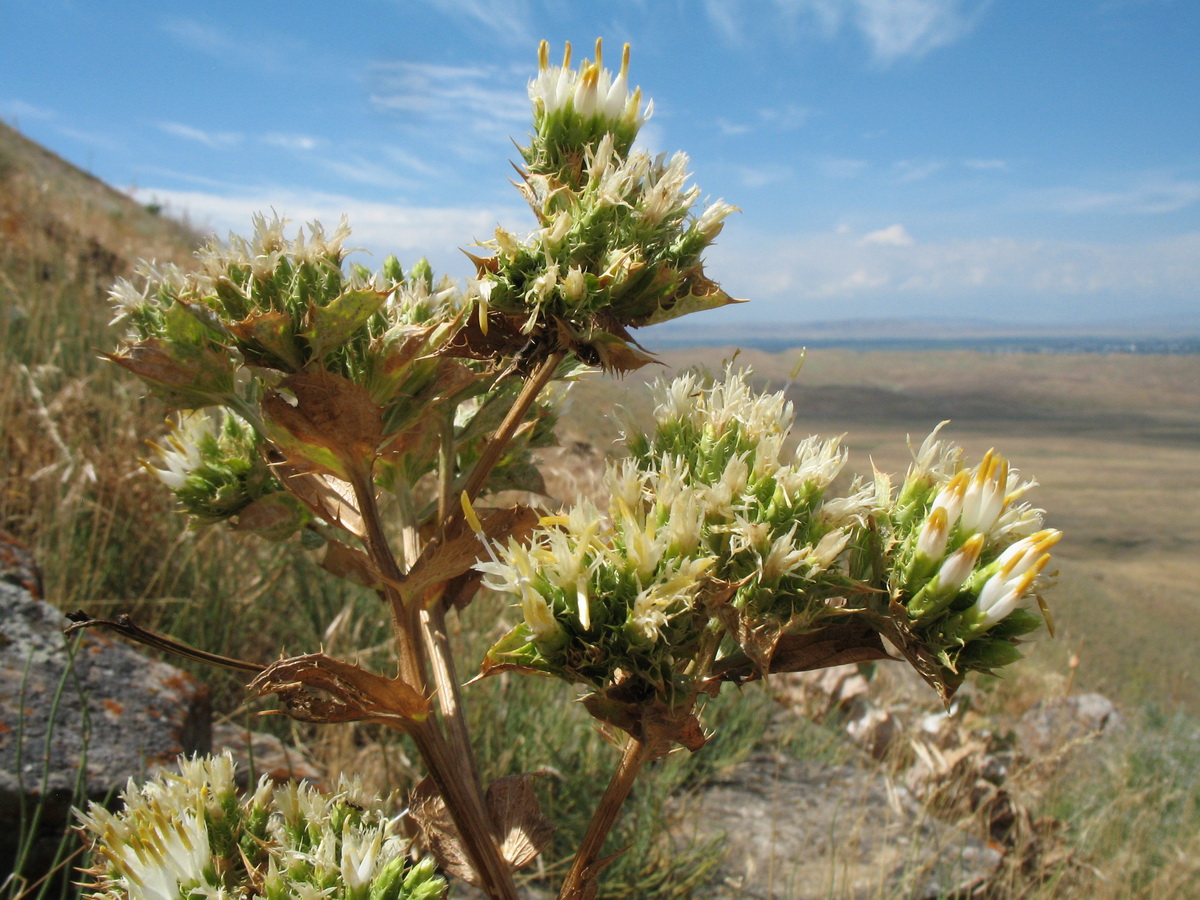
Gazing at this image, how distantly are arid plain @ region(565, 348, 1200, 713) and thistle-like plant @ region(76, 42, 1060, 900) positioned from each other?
7.0 inches

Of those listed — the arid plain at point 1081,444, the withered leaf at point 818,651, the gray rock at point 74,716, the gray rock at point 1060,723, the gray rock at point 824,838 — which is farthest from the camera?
the arid plain at point 1081,444

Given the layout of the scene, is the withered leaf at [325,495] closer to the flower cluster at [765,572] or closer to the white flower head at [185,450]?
the white flower head at [185,450]

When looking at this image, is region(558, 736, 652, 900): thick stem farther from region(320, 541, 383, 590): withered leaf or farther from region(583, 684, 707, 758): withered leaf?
region(320, 541, 383, 590): withered leaf

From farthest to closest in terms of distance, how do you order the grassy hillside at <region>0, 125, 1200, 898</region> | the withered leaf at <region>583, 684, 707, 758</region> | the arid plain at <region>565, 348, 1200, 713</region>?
the arid plain at <region>565, 348, 1200, 713</region>
the grassy hillside at <region>0, 125, 1200, 898</region>
the withered leaf at <region>583, 684, 707, 758</region>

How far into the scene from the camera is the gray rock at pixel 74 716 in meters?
2.66

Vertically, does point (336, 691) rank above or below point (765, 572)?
below

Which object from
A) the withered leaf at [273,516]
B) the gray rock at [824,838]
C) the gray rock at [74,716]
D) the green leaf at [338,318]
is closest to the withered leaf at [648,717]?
the green leaf at [338,318]

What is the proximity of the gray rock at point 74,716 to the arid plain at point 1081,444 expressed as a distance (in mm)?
2246

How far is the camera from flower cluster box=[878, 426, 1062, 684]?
1345mm


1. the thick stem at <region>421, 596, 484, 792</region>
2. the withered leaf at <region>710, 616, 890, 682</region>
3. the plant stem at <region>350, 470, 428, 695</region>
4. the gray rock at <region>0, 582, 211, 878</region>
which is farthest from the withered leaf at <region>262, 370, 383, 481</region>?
the gray rock at <region>0, 582, 211, 878</region>

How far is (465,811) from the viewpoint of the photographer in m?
1.54

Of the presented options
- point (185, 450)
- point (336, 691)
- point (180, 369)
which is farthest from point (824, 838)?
point (180, 369)

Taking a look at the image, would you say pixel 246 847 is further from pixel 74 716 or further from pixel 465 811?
pixel 74 716

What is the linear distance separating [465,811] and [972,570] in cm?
105
